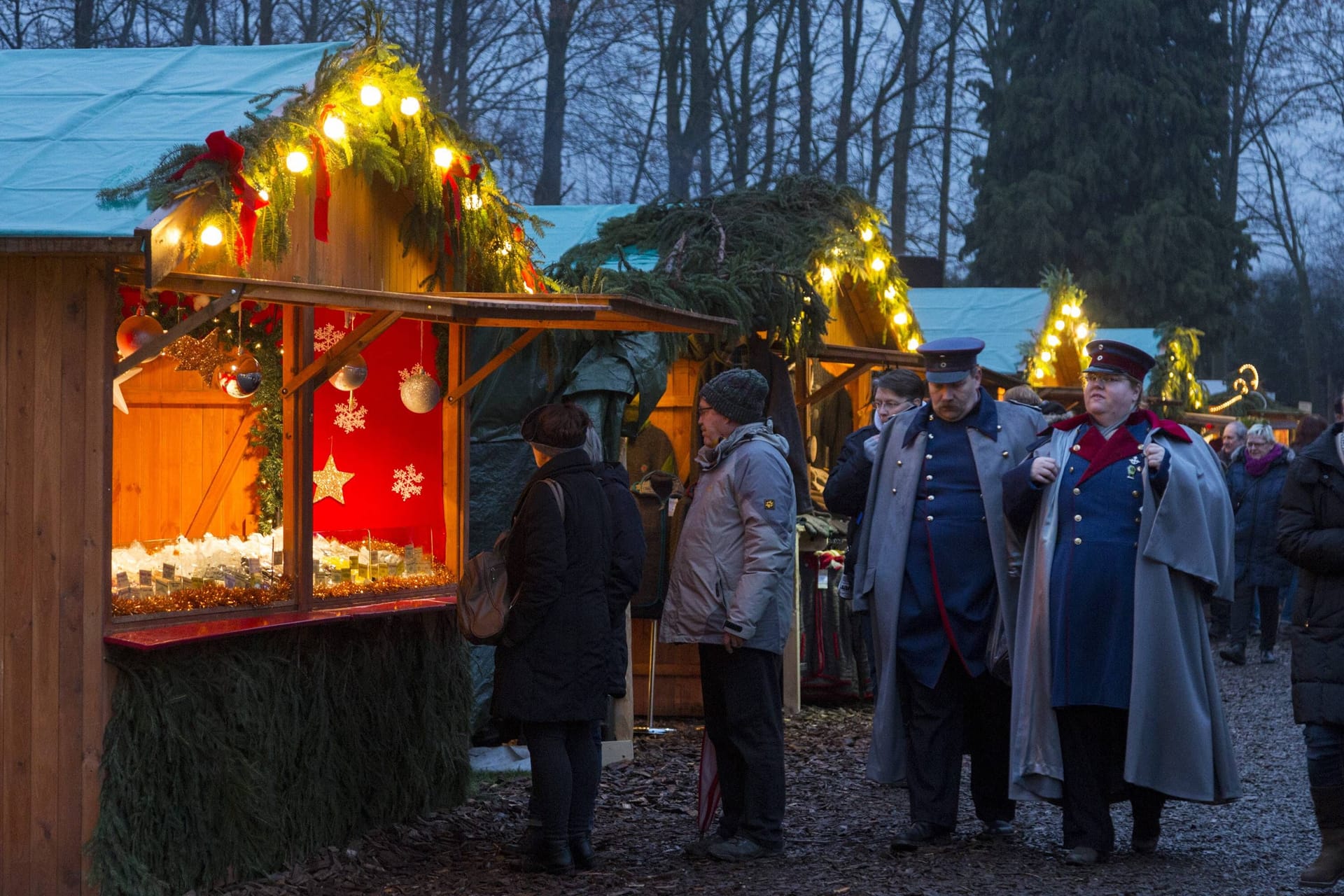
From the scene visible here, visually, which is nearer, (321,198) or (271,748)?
(271,748)

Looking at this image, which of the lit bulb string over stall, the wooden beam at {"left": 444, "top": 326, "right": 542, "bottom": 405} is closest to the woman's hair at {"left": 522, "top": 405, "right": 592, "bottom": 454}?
the lit bulb string over stall

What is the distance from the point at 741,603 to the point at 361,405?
240cm

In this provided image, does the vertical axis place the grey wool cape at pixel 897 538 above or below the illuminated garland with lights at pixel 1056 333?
below

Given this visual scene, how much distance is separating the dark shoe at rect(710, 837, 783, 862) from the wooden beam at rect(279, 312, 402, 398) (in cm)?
231

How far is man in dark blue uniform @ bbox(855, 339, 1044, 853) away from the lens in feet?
19.3

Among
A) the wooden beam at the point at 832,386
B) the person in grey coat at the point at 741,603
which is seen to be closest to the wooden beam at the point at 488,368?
the person in grey coat at the point at 741,603

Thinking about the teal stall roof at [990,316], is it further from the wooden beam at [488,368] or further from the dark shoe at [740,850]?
the dark shoe at [740,850]

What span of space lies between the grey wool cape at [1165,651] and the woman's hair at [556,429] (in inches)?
66.9

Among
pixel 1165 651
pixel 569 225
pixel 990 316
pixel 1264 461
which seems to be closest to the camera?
pixel 1165 651

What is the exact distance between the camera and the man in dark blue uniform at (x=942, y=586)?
19.3ft

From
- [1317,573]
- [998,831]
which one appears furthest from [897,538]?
[1317,573]

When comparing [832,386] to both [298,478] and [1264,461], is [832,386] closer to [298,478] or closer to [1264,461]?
[1264,461]

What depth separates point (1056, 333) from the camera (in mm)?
19078

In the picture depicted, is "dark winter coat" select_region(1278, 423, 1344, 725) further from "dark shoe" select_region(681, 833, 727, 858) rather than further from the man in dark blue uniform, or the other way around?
"dark shoe" select_region(681, 833, 727, 858)
